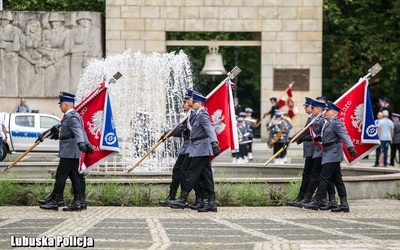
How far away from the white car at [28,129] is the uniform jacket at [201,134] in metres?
17.2

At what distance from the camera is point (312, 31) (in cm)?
4044

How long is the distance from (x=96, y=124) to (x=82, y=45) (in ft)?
71.3

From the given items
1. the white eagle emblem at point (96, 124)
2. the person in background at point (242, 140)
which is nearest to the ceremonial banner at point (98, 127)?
the white eagle emblem at point (96, 124)

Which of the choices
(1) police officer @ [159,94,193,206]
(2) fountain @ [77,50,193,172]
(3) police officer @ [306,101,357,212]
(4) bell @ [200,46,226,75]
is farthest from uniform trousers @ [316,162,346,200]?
(4) bell @ [200,46,226,75]

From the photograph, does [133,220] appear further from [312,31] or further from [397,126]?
[312,31]

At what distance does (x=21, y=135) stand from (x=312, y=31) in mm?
10805

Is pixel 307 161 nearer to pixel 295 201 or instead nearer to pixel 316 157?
pixel 316 157

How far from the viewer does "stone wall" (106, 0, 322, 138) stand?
4009 cm

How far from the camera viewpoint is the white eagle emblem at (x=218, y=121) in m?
19.7

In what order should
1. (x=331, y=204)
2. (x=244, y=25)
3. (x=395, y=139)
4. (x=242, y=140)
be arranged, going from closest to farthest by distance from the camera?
(x=331, y=204), (x=395, y=139), (x=242, y=140), (x=244, y=25)

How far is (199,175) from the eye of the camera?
59.8ft

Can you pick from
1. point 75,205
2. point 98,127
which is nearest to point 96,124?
point 98,127

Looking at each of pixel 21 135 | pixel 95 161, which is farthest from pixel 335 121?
pixel 21 135

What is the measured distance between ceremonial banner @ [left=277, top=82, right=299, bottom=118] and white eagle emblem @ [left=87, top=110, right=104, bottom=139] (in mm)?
21052
